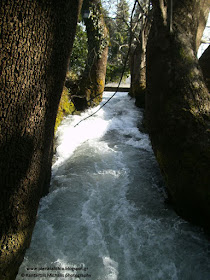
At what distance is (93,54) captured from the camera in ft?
27.6

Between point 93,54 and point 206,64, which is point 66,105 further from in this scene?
point 206,64

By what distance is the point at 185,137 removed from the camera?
2.93 m

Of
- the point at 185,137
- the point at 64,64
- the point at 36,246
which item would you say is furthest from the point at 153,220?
the point at 64,64

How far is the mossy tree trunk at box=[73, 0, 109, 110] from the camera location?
26.2 ft

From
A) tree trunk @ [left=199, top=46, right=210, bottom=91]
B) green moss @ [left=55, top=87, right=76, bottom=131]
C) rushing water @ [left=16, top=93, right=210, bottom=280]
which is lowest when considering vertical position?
rushing water @ [left=16, top=93, right=210, bottom=280]

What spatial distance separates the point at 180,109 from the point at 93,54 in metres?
→ 6.21

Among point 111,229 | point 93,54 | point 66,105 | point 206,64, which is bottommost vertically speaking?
→ point 111,229

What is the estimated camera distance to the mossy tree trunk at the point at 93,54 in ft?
26.2

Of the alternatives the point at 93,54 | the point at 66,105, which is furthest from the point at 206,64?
the point at 93,54

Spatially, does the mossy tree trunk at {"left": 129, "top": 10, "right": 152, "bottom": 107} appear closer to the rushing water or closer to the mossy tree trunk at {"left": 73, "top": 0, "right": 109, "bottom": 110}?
the mossy tree trunk at {"left": 73, "top": 0, "right": 109, "bottom": 110}

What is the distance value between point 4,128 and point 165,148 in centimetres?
215

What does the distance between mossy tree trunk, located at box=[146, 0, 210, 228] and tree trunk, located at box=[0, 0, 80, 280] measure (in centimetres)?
159

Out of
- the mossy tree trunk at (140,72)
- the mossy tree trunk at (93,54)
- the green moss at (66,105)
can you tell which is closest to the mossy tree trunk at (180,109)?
the green moss at (66,105)

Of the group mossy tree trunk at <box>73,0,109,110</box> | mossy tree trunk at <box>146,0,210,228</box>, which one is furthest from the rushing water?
mossy tree trunk at <box>73,0,109,110</box>
